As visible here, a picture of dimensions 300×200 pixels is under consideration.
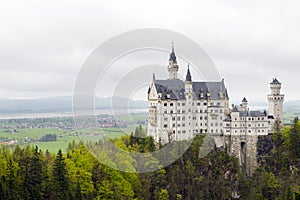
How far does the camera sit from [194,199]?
202 feet

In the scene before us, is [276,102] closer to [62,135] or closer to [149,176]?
[149,176]

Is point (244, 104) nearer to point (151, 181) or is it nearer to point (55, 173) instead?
point (151, 181)

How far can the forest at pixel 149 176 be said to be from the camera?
4950cm

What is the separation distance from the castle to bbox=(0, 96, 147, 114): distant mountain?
3281 millimetres

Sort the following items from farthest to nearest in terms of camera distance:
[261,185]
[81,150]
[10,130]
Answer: [10,130] < [261,185] < [81,150]

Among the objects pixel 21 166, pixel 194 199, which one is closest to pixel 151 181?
pixel 194 199

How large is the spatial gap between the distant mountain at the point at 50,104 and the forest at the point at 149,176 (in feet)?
22.8

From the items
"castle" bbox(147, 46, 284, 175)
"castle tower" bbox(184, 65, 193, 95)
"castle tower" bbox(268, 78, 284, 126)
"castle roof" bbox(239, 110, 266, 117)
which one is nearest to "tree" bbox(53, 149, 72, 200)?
"castle" bbox(147, 46, 284, 175)

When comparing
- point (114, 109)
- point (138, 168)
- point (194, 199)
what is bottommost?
point (194, 199)

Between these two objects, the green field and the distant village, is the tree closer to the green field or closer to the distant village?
the green field

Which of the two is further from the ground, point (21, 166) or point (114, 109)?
point (114, 109)

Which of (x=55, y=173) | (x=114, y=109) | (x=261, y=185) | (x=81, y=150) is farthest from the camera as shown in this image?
(x=261, y=185)

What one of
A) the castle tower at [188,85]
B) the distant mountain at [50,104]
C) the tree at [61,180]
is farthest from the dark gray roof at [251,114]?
the tree at [61,180]

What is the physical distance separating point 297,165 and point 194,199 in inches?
665
